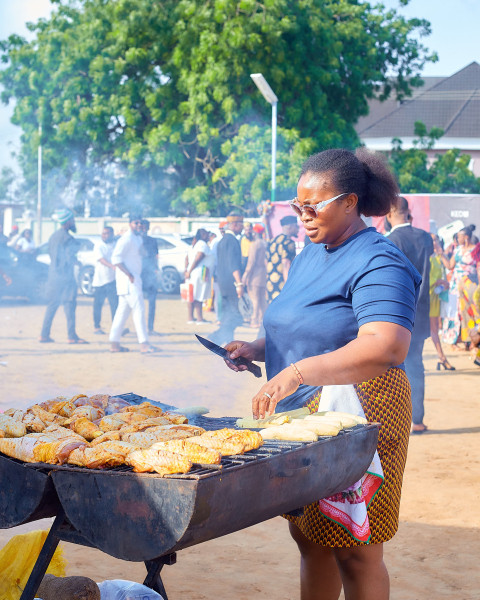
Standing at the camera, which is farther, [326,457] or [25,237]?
[25,237]

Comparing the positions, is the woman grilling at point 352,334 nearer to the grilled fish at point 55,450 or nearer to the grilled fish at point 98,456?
→ the grilled fish at point 98,456

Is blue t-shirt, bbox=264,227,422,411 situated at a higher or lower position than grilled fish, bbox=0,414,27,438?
higher

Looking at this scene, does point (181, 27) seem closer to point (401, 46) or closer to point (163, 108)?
point (163, 108)

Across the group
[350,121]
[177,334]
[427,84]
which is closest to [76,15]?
[350,121]

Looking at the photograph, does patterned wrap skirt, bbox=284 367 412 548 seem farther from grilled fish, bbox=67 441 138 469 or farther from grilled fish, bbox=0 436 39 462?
grilled fish, bbox=0 436 39 462

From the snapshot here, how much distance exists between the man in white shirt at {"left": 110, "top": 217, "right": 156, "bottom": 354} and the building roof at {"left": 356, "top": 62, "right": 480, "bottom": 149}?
1172 inches

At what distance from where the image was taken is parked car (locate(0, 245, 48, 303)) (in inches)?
775

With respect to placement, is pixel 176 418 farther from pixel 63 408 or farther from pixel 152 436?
pixel 63 408

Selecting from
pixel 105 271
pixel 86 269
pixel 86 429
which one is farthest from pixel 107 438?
pixel 86 269

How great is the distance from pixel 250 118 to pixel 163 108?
3.29 meters

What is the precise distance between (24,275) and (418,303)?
48.8 feet

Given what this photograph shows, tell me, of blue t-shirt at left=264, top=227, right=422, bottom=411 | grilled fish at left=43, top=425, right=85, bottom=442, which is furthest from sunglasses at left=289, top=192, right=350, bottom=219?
grilled fish at left=43, top=425, right=85, bottom=442

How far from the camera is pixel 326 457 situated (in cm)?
236

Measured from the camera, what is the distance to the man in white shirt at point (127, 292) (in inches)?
444
